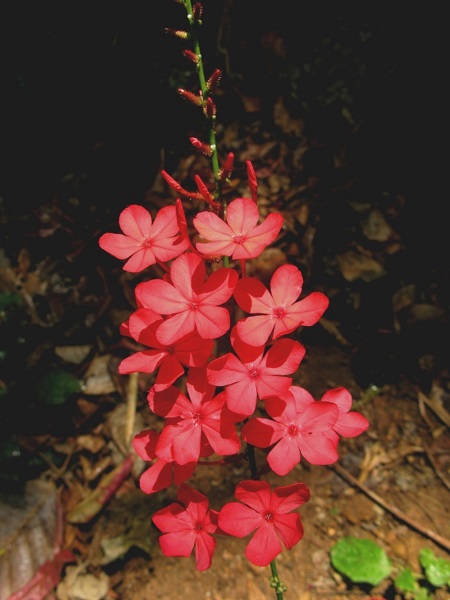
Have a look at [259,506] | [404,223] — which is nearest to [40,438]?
[259,506]


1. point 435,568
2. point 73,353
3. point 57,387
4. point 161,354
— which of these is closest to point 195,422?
point 161,354

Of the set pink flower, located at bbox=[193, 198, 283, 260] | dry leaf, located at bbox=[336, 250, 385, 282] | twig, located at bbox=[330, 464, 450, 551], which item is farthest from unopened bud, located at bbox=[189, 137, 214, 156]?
twig, located at bbox=[330, 464, 450, 551]

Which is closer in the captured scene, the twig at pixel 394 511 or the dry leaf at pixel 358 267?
the twig at pixel 394 511

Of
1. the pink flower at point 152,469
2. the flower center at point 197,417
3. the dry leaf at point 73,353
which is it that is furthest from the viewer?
the dry leaf at point 73,353

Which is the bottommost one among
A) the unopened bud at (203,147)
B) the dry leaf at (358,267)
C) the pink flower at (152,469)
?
the dry leaf at (358,267)

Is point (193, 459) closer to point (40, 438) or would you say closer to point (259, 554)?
point (259, 554)

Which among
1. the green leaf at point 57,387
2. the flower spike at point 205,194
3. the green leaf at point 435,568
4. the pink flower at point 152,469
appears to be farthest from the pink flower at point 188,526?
the green leaf at point 57,387

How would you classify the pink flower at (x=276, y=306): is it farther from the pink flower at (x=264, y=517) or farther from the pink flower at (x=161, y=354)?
the pink flower at (x=264, y=517)

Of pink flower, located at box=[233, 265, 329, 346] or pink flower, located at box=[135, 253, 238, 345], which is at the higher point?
pink flower, located at box=[135, 253, 238, 345]

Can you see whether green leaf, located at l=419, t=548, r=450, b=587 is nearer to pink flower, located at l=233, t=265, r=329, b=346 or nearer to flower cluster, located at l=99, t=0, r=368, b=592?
flower cluster, located at l=99, t=0, r=368, b=592
